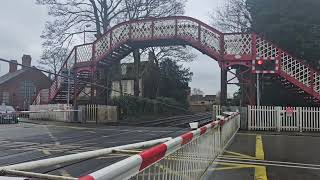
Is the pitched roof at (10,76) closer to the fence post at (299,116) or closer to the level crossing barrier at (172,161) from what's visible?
the fence post at (299,116)

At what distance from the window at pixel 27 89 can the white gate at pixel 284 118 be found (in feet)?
181

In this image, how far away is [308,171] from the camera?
9.58m

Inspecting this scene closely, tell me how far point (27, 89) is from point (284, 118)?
59.3m

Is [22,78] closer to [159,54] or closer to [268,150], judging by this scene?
[159,54]

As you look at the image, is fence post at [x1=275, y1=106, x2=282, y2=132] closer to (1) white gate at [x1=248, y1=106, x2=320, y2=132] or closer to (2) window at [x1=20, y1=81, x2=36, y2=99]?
(1) white gate at [x1=248, y1=106, x2=320, y2=132]

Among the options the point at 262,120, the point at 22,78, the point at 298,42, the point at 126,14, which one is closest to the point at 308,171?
the point at 262,120

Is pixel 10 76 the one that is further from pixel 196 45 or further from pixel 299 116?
pixel 299 116

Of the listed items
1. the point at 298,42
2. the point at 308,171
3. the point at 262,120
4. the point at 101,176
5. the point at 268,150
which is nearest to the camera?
the point at 101,176

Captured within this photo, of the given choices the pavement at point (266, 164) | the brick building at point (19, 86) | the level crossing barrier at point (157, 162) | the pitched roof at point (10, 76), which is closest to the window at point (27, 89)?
the brick building at point (19, 86)

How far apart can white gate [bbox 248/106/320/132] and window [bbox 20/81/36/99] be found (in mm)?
55235

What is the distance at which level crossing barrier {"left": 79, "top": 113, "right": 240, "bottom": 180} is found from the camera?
3342 mm

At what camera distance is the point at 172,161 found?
5605mm

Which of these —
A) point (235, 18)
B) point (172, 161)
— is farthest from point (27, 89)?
point (172, 161)

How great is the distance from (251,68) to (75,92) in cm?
1443
